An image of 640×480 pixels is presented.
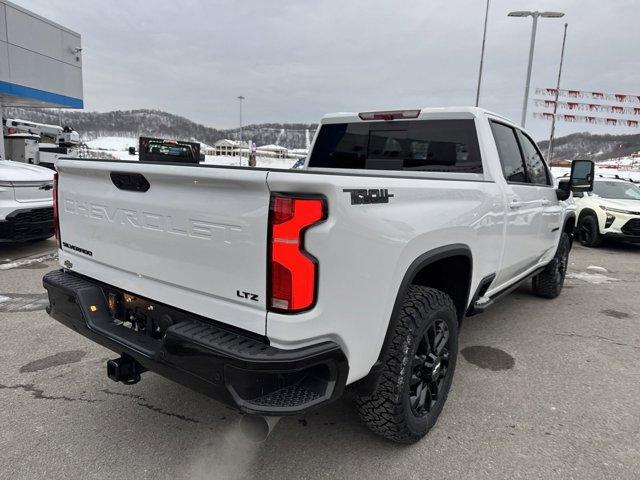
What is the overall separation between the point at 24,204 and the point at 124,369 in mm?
5201

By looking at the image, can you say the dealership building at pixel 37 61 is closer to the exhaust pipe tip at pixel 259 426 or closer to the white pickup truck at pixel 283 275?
the white pickup truck at pixel 283 275

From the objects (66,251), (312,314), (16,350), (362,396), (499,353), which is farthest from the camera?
(499,353)

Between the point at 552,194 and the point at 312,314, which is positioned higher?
the point at 552,194

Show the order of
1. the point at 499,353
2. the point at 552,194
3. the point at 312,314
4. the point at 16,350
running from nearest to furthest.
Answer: the point at 312,314 → the point at 16,350 → the point at 499,353 → the point at 552,194

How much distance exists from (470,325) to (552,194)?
1524mm

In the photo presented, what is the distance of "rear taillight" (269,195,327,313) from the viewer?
1705 millimetres

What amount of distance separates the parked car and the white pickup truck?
4189 mm

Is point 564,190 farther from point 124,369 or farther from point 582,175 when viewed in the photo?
point 124,369

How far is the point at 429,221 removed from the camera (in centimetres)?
231

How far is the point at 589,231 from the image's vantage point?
992 centimetres

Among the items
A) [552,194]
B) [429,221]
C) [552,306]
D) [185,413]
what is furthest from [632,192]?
[185,413]

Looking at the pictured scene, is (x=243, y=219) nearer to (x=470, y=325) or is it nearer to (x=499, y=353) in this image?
(x=499, y=353)

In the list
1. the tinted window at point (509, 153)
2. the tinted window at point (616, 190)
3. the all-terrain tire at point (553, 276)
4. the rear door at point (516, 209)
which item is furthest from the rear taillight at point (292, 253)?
the tinted window at point (616, 190)

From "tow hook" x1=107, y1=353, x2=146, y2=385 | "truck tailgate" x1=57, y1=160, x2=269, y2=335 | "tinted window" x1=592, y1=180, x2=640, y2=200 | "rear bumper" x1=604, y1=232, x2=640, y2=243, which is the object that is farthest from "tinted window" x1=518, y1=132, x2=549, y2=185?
"tinted window" x1=592, y1=180, x2=640, y2=200
